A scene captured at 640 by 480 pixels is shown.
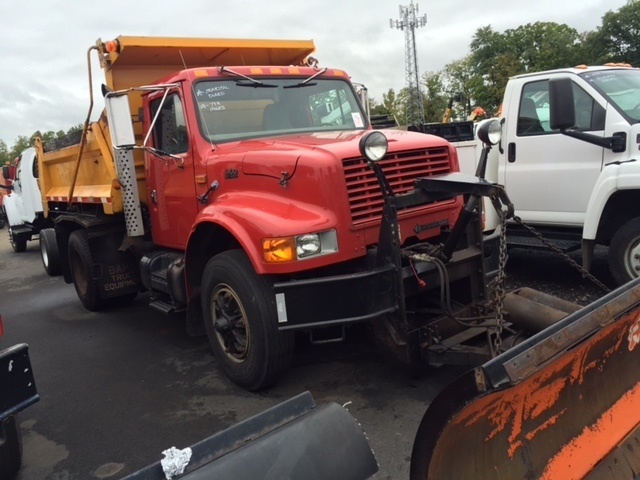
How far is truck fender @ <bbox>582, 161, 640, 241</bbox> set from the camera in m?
4.92

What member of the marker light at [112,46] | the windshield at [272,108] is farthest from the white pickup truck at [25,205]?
the windshield at [272,108]

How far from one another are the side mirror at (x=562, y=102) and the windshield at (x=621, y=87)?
45.8 inches

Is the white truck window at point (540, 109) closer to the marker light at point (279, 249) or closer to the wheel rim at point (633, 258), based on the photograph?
the wheel rim at point (633, 258)

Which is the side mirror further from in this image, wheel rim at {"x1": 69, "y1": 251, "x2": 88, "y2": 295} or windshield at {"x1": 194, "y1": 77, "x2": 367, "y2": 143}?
wheel rim at {"x1": 69, "y1": 251, "x2": 88, "y2": 295}

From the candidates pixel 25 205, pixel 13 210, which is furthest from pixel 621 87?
pixel 13 210

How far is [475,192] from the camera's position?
3.25 meters

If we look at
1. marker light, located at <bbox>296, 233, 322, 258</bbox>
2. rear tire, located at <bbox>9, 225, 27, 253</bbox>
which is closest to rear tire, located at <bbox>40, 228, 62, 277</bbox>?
rear tire, located at <bbox>9, 225, 27, 253</bbox>

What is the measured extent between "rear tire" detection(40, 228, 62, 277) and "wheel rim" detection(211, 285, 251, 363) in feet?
20.0

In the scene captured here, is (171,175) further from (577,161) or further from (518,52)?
(518,52)

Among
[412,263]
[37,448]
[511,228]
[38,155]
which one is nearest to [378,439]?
[412,263]

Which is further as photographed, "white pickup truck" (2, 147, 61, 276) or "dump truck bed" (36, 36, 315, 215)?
"white pickup truck" (2, 147, 61, 276)

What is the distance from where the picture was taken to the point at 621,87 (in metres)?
5.59

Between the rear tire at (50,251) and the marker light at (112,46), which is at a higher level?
the marker light at (112,46)

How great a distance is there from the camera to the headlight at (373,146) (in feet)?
10.2
